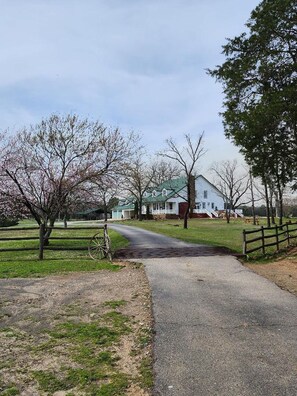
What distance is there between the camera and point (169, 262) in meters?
13.6

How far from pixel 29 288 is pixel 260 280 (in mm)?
5918

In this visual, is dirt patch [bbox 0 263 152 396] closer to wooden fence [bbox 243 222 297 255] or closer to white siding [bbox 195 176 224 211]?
wooden fence [bbox 243 222 297 255]

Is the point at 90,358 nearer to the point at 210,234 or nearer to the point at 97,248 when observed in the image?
the point at 97,248

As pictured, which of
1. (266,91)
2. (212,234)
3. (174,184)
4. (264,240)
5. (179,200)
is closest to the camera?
(266,91)

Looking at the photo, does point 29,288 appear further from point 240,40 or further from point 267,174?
point 240,40

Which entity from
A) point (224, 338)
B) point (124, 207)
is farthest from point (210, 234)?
point (124, 207)

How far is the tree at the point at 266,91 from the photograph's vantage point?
1477 centimetres

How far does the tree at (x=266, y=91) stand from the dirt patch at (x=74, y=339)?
29.9 feet

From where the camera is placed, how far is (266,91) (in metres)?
15.5

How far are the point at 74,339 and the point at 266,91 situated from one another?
13372 millimetres

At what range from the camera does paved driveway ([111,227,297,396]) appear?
3928 mm

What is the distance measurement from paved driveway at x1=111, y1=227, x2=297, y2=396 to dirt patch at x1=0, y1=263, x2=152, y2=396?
31cm

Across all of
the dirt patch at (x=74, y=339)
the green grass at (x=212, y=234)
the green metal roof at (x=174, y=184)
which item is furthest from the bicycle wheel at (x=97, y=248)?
the green metal roof at (x=174, y=184)

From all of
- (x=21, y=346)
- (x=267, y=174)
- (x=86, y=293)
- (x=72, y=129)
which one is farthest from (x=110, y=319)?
(x=72, y=129)
